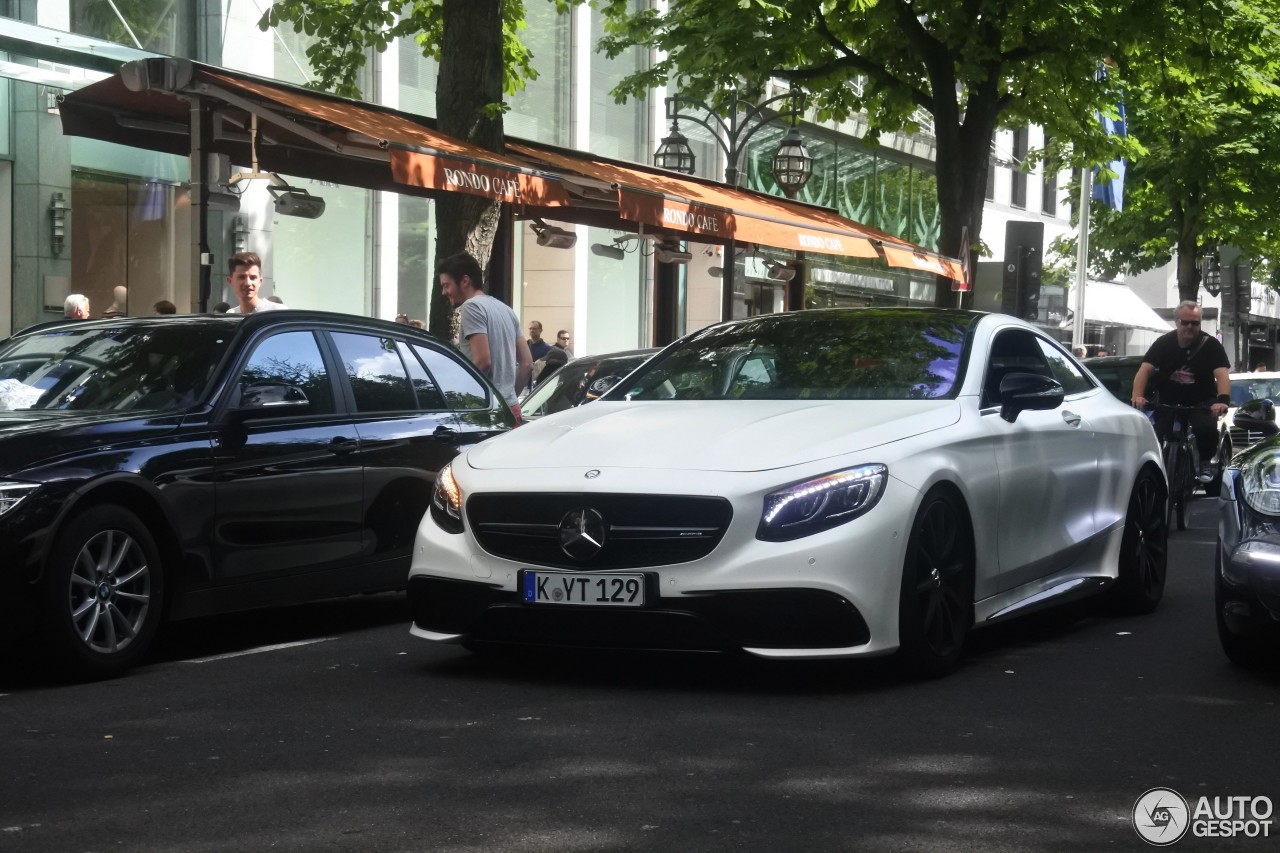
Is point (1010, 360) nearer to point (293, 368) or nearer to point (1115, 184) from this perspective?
point (293, 368)

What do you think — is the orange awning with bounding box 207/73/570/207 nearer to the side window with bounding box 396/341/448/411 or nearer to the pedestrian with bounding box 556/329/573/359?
the side window with bounding box 396/341/448/411

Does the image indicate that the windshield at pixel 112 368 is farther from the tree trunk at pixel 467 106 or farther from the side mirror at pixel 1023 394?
the tree trunk at pixel 467 106

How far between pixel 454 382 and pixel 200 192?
476 cm

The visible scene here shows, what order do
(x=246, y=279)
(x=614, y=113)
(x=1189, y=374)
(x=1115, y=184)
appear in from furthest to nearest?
(x=1115, y=184) → (x=614, y=113) → (x=1189, y=374) → (x=246, y=279)

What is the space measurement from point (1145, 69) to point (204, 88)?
46.6ft

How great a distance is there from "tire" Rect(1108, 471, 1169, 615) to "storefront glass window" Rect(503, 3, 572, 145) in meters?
19.6

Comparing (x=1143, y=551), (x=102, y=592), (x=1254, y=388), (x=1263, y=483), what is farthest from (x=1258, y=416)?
(x=1254, y=388)

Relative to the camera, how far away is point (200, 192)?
13672 millimetres

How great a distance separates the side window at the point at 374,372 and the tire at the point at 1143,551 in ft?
11.4

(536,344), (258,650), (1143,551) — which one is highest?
(536,344)

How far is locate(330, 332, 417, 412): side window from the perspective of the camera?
8883 mm

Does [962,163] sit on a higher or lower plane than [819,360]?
higher

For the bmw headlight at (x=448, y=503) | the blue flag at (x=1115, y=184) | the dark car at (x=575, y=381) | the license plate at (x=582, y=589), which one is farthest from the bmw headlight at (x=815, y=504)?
the blue flag at (x=1115, y=184)

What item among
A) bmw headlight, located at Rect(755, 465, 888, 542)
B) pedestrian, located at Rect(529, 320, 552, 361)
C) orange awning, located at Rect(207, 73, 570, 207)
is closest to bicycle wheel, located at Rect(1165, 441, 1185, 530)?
orange awning, located at Rect(207, 73, 570, 207)
